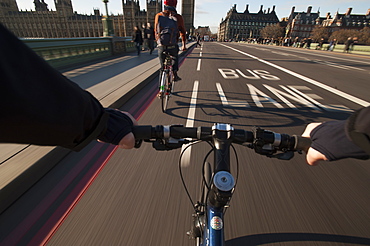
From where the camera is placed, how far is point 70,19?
9700 centimetres

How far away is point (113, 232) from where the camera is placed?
1.81 m

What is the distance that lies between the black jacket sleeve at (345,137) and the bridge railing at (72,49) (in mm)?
6876

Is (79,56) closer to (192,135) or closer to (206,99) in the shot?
(206,99)

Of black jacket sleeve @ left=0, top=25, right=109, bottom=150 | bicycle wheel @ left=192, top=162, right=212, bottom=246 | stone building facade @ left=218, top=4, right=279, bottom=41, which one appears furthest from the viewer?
stone building facade @ left=218, top=4, right=279, bottom=41

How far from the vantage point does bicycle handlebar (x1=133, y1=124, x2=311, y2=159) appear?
1005 mm

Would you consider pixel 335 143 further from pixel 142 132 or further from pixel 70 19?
pixel 70 19

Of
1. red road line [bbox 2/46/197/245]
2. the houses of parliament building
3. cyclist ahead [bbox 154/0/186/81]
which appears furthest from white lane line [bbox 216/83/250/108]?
the houses of parliament building

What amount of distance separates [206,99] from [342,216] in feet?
13.9

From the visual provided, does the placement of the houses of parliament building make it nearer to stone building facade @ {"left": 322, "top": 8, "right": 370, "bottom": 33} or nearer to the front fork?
stone building facade @ {"left": 322, "top": 8, "right": 370, "bottom": 33}

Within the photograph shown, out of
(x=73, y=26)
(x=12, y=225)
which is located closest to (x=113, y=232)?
(x=12, y=225)

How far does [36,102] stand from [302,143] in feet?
3.83

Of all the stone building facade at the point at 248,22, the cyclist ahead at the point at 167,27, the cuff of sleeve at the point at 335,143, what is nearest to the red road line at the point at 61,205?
the cuff of sleeve at the point at 335,143

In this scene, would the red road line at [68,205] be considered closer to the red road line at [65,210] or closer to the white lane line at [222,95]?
the red road line at [65,210]

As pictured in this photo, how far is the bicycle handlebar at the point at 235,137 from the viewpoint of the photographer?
1.00 meters
